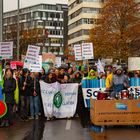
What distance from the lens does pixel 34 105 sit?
59.9 feet

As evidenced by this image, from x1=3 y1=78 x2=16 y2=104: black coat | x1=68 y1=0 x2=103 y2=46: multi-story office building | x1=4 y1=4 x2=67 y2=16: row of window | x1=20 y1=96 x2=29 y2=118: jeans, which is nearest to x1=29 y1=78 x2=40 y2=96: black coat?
x1=20 y1=96 x2=29 y2=118: jeans

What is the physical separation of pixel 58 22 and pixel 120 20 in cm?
10274

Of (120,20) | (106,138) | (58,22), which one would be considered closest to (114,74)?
(106,138)

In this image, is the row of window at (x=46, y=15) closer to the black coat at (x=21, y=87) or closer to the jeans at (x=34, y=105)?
the black coat at (x=21, y=87)

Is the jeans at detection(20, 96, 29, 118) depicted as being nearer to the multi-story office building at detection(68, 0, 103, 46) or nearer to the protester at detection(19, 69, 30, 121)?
the protester at detection(19, 69, 30, 121)

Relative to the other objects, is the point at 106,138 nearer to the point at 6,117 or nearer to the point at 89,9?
the point at 6,117

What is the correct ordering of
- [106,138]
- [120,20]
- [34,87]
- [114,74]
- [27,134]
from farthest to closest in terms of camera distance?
1. [120,20]
2. [34,87]
3. [114,74]
4. [27,134]
5. [106,138]

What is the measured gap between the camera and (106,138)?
1277cm

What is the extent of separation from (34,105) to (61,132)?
14.2 feet

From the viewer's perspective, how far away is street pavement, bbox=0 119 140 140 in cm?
1298

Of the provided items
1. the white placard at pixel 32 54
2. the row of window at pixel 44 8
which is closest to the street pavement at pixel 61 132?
the white placard at pixel 32 54

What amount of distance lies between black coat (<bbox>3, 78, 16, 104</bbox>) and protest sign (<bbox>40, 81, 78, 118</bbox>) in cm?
224

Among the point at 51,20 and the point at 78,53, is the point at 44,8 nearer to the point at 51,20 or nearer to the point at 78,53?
the point at 51,20

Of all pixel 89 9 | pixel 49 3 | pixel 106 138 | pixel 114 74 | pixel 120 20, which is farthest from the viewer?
pixel 49 3
